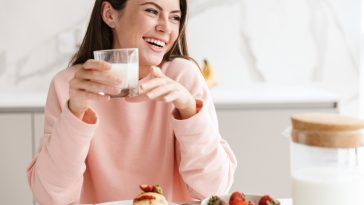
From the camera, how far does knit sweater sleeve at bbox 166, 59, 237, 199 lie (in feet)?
4.49

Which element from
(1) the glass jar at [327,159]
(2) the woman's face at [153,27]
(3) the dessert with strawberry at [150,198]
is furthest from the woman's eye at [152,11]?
(1) the glass jar at [327,159]

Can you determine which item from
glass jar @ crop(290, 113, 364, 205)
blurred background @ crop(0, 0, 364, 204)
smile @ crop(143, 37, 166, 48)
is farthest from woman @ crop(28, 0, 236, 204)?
blurred background @ crop(0, 0, 364, 204)

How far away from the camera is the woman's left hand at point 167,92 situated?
1.26m

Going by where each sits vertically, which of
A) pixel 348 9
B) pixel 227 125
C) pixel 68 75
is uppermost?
pixel 348 9

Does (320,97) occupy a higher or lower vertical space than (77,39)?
lower

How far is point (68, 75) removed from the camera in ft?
5.34

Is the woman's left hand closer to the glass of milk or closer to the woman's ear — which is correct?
the glass of milk

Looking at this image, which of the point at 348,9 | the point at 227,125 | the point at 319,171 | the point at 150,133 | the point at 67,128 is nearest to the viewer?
the point at 319,171

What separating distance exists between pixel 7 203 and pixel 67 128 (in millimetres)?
1417

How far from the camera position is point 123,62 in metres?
1.19

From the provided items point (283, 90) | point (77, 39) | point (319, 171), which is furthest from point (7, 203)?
point (319, 171)

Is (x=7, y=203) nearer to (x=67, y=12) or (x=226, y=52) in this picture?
(x=67, y=12)

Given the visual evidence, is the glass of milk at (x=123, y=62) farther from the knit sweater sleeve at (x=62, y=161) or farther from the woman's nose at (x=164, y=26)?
the woman's nose at (x=164, y=26)

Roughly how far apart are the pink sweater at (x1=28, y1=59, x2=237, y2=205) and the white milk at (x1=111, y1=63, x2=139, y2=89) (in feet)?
0.67
